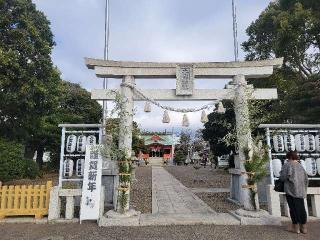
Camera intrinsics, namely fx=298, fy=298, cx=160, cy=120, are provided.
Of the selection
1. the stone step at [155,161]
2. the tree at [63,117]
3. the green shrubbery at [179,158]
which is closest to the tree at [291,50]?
the tree at [63,117]

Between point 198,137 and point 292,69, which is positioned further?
point 198,137

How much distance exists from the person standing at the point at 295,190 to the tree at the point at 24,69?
10.5 metres

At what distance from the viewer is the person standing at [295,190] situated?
6.41m

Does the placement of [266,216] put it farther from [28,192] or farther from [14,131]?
[14,131]

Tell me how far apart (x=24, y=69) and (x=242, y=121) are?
9296mm

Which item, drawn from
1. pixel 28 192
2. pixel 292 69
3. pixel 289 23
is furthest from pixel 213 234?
pixel 292 69

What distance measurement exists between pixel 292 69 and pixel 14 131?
14.7 meters

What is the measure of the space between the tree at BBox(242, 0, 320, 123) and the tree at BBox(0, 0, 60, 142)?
963 centimetres

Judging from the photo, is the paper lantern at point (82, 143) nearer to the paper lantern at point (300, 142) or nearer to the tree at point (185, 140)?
the paper lantern at point (300, 142)

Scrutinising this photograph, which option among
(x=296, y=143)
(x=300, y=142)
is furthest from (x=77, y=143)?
(x=300, y=142)

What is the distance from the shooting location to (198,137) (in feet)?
174

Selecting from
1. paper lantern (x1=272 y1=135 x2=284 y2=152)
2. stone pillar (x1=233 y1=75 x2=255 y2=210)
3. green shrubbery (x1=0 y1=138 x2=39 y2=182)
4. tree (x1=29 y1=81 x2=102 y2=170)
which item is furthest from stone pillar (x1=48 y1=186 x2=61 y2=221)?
green shrubbery (x1=0 y1=138 x2=39 y2=182)

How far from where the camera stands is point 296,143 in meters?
8.58

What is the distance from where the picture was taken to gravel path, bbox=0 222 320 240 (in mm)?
6145
